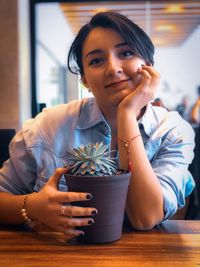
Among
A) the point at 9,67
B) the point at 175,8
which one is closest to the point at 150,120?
the point at 9,67

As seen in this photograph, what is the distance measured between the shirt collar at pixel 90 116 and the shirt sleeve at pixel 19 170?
0.18m

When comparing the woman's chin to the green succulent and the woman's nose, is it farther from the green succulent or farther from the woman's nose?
the green succulent

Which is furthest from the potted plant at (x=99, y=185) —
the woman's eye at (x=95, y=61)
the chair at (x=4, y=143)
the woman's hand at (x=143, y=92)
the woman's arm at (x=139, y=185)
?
the chair at (x=4, y=143)

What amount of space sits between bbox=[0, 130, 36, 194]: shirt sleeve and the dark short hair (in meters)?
0.32

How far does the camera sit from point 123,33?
3.60 feet

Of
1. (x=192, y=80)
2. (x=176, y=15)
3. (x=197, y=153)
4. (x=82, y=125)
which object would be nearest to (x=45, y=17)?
(x=176, y=15)

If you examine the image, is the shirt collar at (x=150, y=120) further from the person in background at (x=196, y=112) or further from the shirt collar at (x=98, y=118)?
the person in background at (x=196, y=112)

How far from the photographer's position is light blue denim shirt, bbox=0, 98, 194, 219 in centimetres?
114

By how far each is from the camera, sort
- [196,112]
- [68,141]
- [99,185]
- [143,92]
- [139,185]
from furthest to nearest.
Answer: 1. [196,112]
2. [68,141]
3. [143,92]
4. [139,185]
5. [99,185]

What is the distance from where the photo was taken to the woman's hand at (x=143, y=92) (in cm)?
106

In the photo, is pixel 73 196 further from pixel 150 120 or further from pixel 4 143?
pixel 4 143

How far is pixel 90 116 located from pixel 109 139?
0.09 metres

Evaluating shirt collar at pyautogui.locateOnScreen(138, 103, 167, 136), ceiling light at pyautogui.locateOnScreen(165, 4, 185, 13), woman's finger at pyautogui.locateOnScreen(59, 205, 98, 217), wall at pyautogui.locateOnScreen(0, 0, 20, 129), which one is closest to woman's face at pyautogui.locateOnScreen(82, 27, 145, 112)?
shirt collar at pyautogui.locateOnScreen(138, 103, 167, 136)

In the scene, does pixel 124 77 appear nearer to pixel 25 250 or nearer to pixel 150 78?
pixel 150 78
